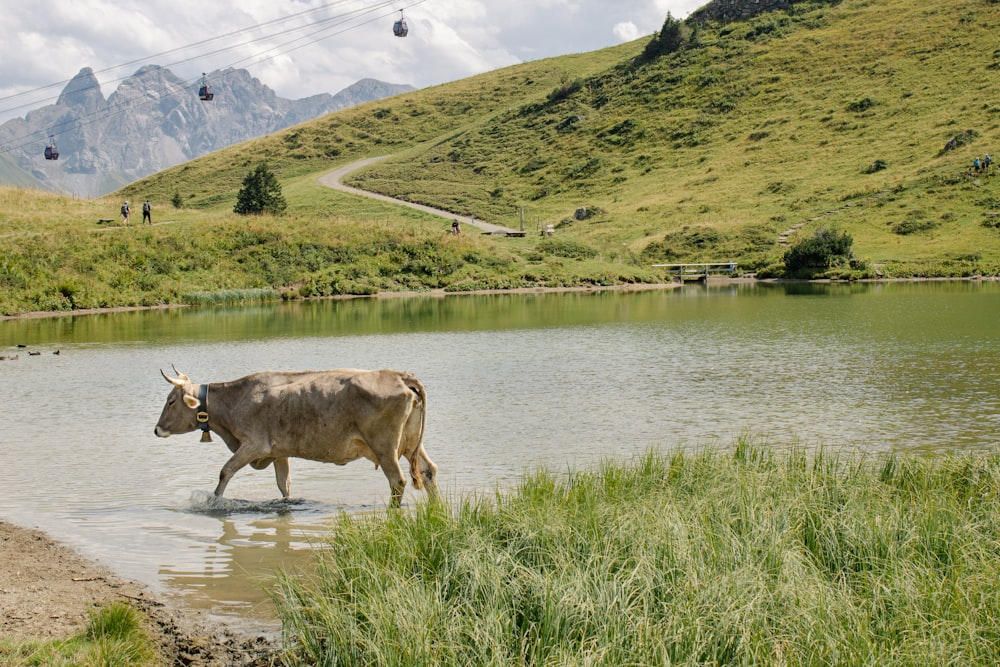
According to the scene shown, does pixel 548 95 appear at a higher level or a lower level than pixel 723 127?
higher

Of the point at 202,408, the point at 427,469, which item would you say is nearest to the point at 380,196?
the point at 202,408

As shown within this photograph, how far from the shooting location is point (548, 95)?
155500 mm

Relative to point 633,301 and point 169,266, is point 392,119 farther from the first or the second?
point 633,301

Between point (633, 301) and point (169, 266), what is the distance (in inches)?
1186

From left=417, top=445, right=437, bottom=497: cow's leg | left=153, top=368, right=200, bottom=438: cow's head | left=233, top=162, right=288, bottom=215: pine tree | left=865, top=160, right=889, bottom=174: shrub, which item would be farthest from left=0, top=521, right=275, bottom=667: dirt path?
left=865, top=160, right=889, bottom=174: shrub

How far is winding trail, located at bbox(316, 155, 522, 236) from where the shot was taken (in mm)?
92562

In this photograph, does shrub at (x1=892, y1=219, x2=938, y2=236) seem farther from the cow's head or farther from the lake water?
the cow's head

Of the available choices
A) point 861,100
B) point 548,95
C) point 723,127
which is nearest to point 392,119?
point 548,95

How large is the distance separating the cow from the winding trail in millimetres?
68849

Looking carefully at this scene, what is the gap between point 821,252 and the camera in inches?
2692

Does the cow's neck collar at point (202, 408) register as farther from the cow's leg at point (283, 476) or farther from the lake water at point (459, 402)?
the cow's leg at point (283, 476)

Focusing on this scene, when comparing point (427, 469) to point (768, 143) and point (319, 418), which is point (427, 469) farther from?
point (768, 143)

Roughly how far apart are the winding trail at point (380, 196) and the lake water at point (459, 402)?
149 ft

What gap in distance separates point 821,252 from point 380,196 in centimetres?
5919
